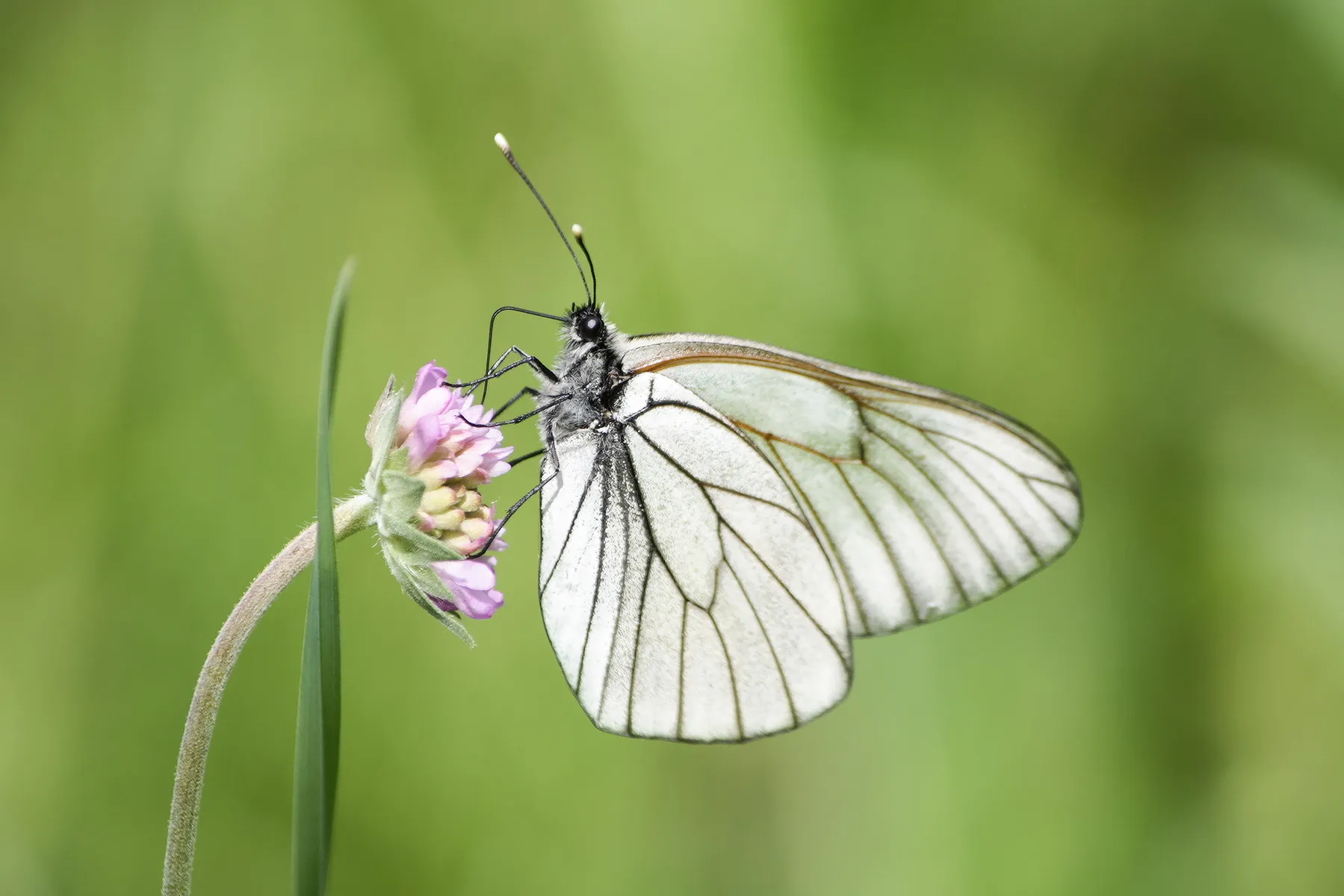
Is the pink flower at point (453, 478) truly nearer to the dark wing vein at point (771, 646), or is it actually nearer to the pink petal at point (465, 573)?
the pink petal at point (465, 573)

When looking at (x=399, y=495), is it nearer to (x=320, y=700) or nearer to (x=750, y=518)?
(x=320, y=700)

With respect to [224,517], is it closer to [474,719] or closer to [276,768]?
[276,768]

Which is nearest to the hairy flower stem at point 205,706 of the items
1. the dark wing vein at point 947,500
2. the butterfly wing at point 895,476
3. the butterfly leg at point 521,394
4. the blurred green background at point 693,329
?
the butterfly leg at point 521,394

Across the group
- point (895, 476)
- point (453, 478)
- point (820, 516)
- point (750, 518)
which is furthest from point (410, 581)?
point (895, 476)

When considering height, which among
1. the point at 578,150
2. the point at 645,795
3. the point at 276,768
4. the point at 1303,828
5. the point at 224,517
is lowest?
the point at 1303,828

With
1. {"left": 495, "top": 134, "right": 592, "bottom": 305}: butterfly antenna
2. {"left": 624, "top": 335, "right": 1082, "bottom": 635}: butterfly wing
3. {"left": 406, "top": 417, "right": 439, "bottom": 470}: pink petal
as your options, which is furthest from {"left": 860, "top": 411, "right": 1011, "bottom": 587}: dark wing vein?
→ {"left": 406, "top": 417, "right": 439, "bottom": 470}: pink petal

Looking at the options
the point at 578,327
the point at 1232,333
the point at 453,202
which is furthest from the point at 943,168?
the point at 578,327

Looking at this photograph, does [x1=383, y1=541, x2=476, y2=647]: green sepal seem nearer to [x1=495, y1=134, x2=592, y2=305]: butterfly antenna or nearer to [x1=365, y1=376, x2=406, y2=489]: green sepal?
[x1=365, y1=376, x2=406, y2=489]: green sepal
